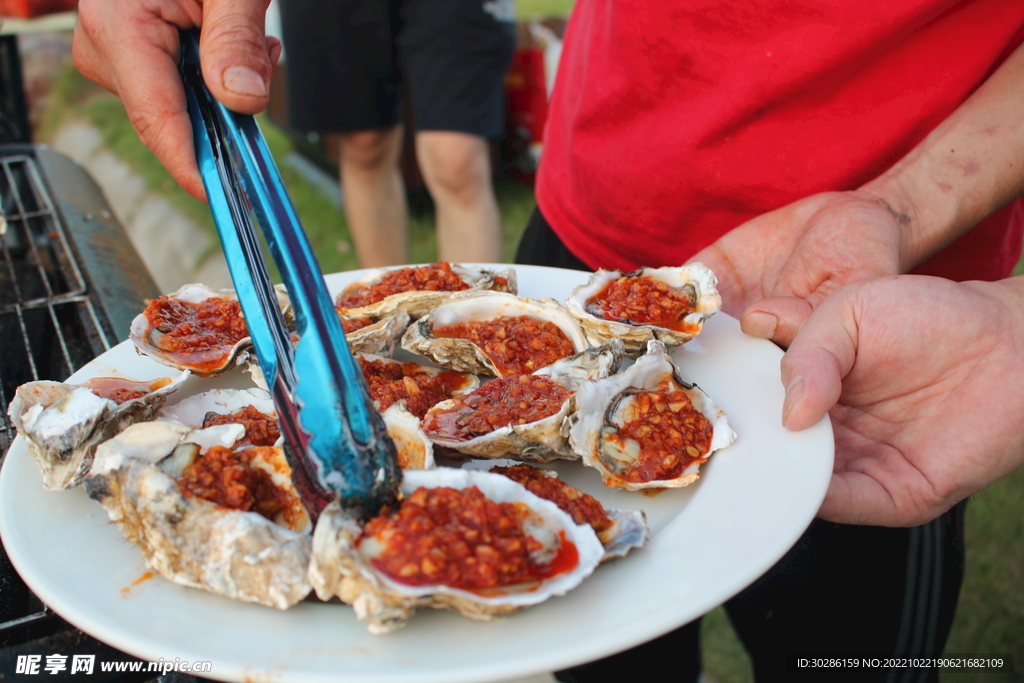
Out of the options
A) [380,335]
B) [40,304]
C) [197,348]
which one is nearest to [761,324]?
Answer: [380,335]

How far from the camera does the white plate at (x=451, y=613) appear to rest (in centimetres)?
98

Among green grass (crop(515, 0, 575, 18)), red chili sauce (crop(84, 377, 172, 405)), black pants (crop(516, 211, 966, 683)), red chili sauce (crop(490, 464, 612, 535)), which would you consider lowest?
green grass (crop(515, 0, 575, 18))

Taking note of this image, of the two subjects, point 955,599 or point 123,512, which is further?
point 955,599

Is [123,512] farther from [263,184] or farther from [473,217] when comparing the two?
[473,217]

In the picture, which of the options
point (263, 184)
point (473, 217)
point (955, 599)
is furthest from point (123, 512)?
point (473, 217)

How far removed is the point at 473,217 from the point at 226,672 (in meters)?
3.41

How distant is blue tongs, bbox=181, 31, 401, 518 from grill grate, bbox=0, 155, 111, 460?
2.48 ft

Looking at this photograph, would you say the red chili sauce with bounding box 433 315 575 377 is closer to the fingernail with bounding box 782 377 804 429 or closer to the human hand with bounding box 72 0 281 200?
the fingernail with bounding box 782 377 804 429

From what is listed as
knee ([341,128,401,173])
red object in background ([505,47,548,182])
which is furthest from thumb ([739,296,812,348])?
red object in background ([505,47,548,182])

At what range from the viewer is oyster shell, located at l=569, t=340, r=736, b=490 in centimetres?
143

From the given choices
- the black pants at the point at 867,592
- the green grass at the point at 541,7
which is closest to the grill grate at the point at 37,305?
the black pants at the point at 867,592

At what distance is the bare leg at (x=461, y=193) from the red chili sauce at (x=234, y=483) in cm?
294

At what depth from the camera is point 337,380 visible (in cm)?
106

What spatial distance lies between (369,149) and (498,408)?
309 cm
